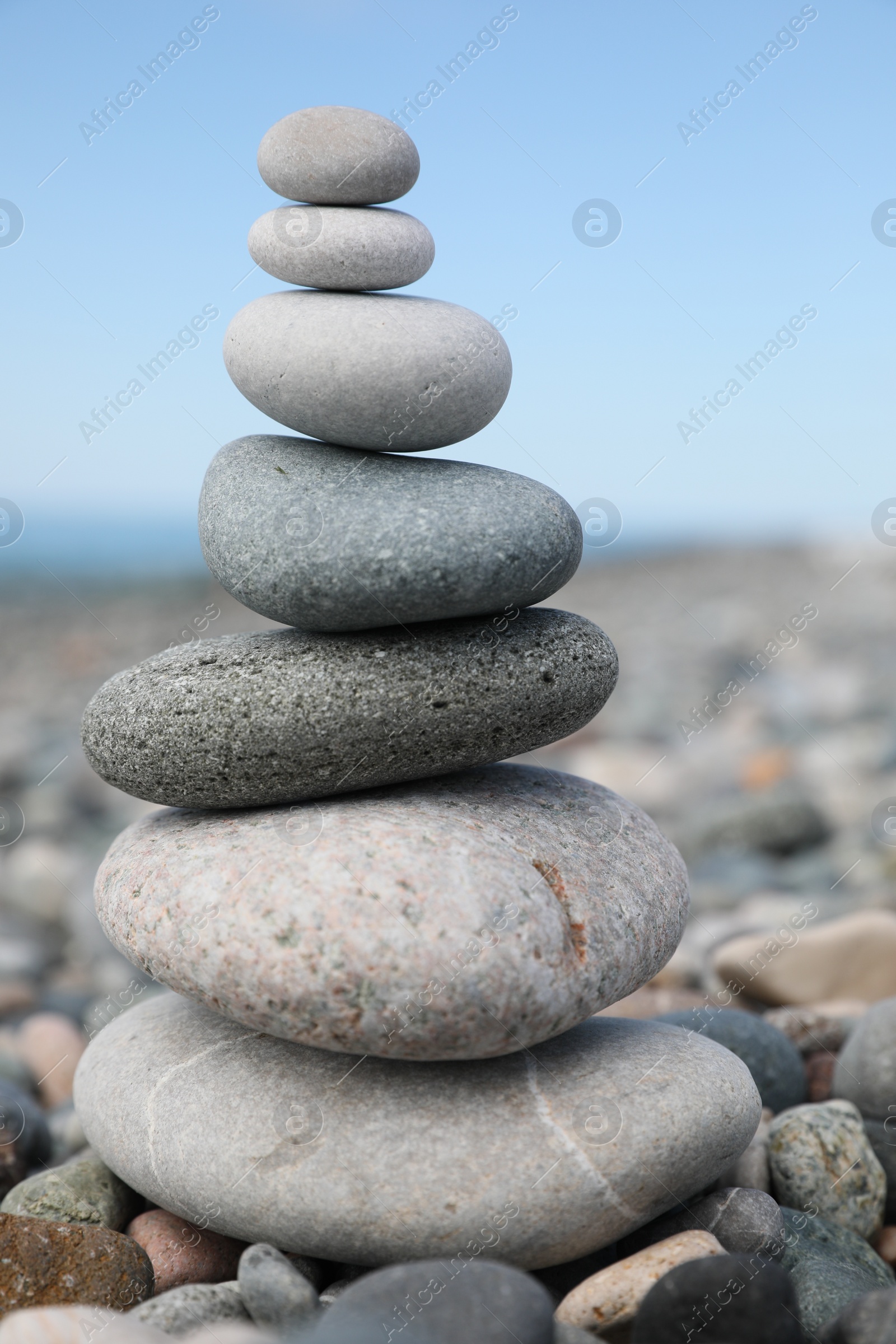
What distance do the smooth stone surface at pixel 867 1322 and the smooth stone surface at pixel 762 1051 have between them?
77.3 inches

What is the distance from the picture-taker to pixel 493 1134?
3791mm

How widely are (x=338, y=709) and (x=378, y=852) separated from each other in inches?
22.9

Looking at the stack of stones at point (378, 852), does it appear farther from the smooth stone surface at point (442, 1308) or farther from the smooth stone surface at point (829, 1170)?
the smooth stone surface at point (829, 1170)

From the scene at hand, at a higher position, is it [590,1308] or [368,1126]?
[590,1308]

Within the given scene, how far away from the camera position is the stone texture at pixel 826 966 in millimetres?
7012

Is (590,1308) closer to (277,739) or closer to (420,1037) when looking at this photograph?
(420,1037)

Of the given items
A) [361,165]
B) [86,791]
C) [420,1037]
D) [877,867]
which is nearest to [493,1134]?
[420,1037]

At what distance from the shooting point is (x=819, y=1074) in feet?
19.1

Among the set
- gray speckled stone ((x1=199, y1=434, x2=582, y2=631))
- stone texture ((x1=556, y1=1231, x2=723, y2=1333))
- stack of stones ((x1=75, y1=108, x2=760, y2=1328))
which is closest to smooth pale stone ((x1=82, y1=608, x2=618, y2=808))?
stack of stones ((x1=75, y1=108, x2=760, y2=1328))

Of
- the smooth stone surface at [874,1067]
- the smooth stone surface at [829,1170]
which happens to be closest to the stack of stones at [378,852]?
the smooth stone surface at [829,1170]

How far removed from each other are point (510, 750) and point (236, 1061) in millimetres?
1686

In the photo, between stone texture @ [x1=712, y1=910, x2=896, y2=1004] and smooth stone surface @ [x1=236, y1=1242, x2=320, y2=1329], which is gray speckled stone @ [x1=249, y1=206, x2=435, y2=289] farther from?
stone texture @ [x1=712, y1=910, x2=896, y2=1004]

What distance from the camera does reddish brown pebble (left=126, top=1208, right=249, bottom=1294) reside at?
411cm

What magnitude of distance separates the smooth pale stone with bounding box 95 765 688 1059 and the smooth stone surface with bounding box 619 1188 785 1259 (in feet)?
3.06
